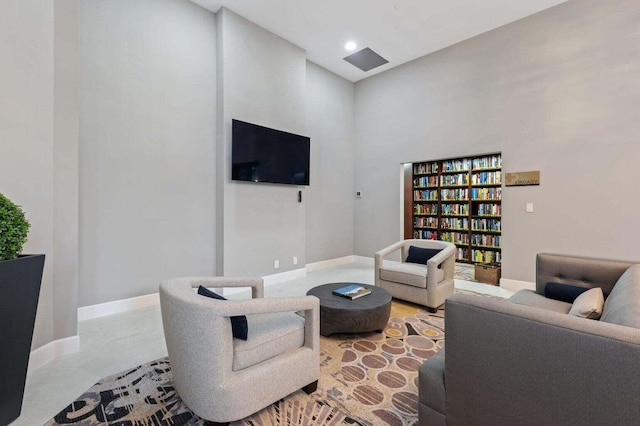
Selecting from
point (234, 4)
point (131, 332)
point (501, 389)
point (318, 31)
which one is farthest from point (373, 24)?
point (131, 332)

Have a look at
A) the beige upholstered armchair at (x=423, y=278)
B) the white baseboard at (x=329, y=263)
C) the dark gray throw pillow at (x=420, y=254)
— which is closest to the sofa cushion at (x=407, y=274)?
the beige upholstered armchair at (x=423, y=278)

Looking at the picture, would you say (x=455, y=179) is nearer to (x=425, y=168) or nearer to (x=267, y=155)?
(x=425, y=168)

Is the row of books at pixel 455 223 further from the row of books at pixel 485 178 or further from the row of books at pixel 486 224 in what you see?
the row of books at pixel 485 178

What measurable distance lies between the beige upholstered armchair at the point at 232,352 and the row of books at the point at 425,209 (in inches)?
230

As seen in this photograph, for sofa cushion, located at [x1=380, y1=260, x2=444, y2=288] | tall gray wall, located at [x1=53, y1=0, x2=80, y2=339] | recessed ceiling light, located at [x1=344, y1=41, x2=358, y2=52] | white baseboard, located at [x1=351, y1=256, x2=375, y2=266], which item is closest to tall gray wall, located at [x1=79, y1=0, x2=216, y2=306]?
tall gray wall, located at [x1=53, y1=0, x2=80, y2=339]

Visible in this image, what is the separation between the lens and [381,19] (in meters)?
4.23

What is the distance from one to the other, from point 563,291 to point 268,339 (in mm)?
2463

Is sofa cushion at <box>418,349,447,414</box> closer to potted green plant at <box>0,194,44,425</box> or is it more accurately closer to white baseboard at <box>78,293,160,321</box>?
potted green plant at <box>0,194,44,425</box>

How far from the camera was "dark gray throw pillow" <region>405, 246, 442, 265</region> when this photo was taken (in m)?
3.89

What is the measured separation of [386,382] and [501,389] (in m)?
1.04

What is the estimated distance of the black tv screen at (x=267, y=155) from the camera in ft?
13.8

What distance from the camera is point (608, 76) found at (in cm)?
362

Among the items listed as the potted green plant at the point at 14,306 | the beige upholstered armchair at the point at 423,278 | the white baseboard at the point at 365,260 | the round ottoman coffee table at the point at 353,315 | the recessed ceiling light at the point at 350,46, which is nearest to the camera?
the potted green plant at the point at 14,306

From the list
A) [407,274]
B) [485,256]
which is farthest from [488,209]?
[407,274]
